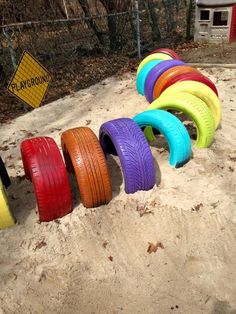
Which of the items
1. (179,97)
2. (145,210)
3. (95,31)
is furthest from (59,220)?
(95,31)

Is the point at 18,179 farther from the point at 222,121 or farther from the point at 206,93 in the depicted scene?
the point at 222,121

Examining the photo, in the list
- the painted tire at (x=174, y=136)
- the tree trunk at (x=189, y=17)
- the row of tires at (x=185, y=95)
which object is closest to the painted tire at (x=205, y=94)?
the row of tires at (x=185, y=95)

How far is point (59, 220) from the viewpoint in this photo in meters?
3.92

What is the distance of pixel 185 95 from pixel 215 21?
7.68m

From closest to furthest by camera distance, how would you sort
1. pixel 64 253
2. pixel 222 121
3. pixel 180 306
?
pixel 180 306
pixel 64 253
pixel 222 121

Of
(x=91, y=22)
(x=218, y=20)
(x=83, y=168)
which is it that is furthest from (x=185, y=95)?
(x=218, y=20)

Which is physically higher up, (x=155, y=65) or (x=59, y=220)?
(x=155, y=65)

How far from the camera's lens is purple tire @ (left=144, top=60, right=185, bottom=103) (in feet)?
22.4

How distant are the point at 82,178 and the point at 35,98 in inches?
150

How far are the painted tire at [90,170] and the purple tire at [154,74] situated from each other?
3288 millimetres

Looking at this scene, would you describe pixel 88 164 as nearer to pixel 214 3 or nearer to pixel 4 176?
pixel 4 176

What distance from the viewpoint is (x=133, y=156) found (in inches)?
154

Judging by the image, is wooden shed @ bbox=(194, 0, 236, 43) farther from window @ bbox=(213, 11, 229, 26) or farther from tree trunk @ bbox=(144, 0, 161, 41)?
tree trunk @ bbox=(144, 0, 161, 41)

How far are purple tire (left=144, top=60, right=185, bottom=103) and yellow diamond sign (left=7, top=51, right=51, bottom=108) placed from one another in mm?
2199
